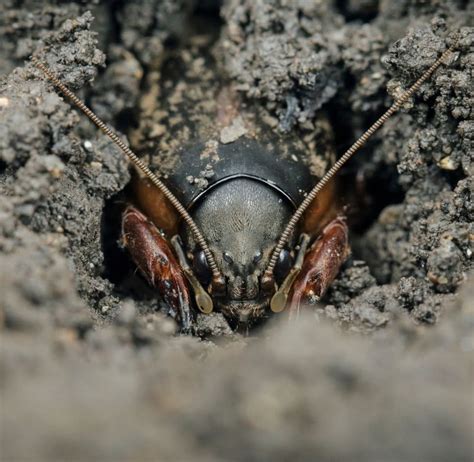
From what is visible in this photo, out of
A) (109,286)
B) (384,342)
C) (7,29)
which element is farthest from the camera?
(7,29)

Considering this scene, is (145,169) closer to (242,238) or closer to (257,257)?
(242,238)

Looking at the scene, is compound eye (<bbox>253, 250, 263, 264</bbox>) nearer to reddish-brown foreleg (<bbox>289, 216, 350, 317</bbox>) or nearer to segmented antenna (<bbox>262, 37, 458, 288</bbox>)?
segmented antenna (<bbox>262, 37, 458, 288</bbox>)

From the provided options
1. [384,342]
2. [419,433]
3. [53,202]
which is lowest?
[53,202]

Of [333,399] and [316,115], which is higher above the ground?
[333,399]

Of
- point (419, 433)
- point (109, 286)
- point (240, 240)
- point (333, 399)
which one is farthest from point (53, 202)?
point (419, 433)

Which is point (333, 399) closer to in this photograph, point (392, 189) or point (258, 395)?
point (258, 395)

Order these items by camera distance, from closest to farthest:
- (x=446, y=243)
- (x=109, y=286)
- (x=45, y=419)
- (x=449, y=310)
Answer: (x=45, y=419)
(x=449, y=310)
(x=446, y=243)
(x=109, y=286)

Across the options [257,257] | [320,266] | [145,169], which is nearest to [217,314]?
[257,257]

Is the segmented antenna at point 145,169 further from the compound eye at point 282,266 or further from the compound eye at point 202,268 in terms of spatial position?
the compound eye at point 282,266
